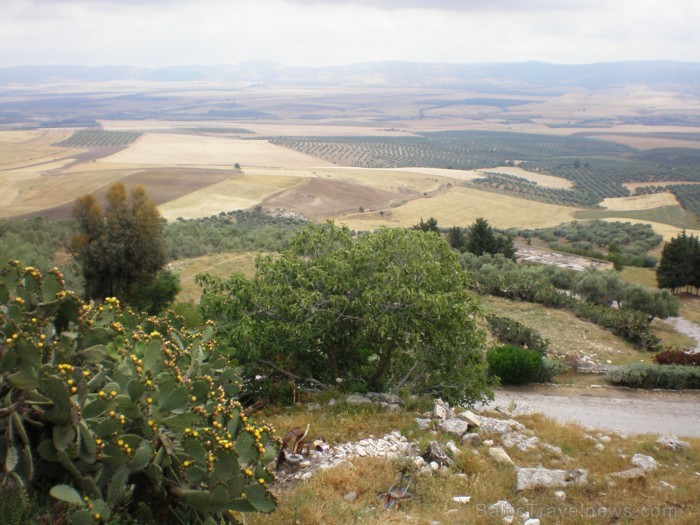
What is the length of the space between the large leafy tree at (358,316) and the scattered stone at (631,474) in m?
3.72

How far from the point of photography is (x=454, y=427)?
9820 millimetres

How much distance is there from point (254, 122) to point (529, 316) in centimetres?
16983

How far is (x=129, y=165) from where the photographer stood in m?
84.9

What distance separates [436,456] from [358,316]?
3482 millimetres

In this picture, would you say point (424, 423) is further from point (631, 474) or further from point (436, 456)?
point (631, 474)

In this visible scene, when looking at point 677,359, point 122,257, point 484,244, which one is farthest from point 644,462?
point 484,244

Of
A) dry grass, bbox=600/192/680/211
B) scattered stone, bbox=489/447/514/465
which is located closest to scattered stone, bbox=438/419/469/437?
scattered stone, bbox=489/447/514/465

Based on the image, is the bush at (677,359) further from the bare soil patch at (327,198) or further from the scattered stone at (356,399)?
the bare soil patch at (327,198)

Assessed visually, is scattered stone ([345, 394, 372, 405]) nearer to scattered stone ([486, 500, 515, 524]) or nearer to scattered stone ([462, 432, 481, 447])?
scattered stone ([462, 432, 481, 447])

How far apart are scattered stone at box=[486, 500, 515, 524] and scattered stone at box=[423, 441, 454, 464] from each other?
3.97 ft

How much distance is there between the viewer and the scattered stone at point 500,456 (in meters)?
8.65

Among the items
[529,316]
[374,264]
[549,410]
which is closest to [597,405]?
[549,410]

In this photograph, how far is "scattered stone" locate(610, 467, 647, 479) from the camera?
8.17 m

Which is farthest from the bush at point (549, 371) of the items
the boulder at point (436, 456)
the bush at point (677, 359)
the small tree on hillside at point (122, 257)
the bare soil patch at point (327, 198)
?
the bare soil patch at point (327, 198)
